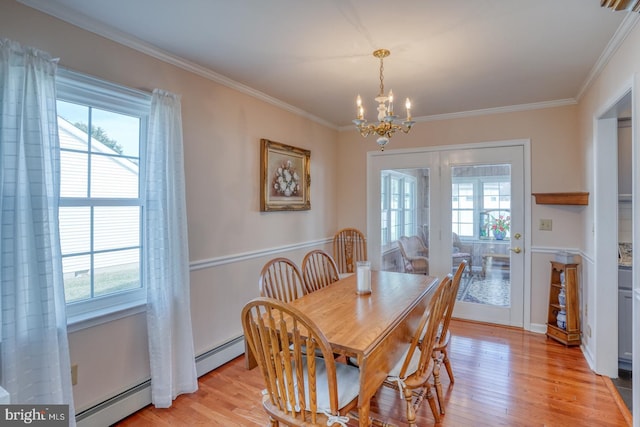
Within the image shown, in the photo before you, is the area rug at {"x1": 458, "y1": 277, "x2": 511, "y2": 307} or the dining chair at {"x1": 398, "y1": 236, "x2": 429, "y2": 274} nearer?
the area rug at {"x1": 458, "y1": 277, "x2": 511, "y2": 307}

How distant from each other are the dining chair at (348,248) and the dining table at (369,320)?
172 cm

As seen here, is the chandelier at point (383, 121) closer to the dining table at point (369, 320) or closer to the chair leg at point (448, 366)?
the dining table at point (369, 320)

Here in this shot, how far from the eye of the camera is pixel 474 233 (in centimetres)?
385

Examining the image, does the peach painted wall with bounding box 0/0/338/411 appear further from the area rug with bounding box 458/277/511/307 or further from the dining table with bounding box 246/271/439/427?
the area rug with bounding box 458/277/511/307

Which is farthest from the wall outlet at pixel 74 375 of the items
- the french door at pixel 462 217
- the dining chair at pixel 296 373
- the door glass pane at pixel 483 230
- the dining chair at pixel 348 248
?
the door glass pane at pixel 483 230

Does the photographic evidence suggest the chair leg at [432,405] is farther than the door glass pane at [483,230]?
No

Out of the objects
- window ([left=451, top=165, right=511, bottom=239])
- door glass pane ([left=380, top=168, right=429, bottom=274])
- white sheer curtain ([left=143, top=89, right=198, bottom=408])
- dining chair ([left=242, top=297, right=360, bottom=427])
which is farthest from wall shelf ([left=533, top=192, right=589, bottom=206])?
white sheer curtain ([left=143, top=89, right=198, bottom=408])

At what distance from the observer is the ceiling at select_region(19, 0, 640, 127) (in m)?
1.81

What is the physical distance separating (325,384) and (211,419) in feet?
3.27

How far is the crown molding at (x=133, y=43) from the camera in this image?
178cm

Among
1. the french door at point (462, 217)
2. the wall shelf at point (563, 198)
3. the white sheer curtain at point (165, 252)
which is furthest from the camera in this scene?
the french door at point (462, 217)

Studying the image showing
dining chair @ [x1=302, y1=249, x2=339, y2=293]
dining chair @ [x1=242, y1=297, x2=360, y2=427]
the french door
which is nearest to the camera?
dining chair @ [x1=242, y1=297, x2=360, y2=427]

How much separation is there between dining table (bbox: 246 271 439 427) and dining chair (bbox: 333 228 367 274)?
5.64 feet

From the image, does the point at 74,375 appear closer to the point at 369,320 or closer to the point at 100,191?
the point at 100,191
